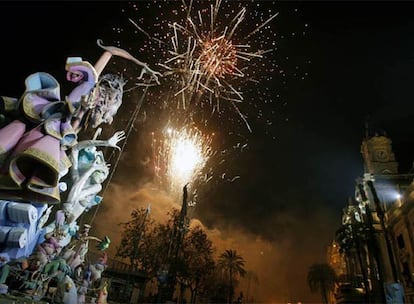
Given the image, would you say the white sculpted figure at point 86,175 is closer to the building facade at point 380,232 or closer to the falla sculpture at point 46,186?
the falla sculpture at point 46,186

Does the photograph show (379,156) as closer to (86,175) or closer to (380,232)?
(380,232)

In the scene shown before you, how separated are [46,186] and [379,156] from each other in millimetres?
44686

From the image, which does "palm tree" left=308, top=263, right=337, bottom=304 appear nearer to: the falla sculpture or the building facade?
the building facade

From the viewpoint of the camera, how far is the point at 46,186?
773cm

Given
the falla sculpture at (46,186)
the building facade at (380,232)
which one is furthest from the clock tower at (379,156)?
the falla sculpture at (46,186)

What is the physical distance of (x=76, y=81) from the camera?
11.0 meters

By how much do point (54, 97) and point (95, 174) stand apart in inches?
214

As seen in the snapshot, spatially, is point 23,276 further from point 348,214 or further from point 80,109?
point 348,214

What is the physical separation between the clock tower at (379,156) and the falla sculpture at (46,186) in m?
38.3

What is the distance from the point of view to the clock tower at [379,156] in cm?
3928

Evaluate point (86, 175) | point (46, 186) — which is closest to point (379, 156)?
point (86, 175)

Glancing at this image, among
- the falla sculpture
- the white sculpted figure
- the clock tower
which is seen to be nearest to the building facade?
the clock tower

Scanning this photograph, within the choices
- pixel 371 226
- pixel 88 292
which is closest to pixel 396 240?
pixel 371 226

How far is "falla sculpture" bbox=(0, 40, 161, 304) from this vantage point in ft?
25.3
